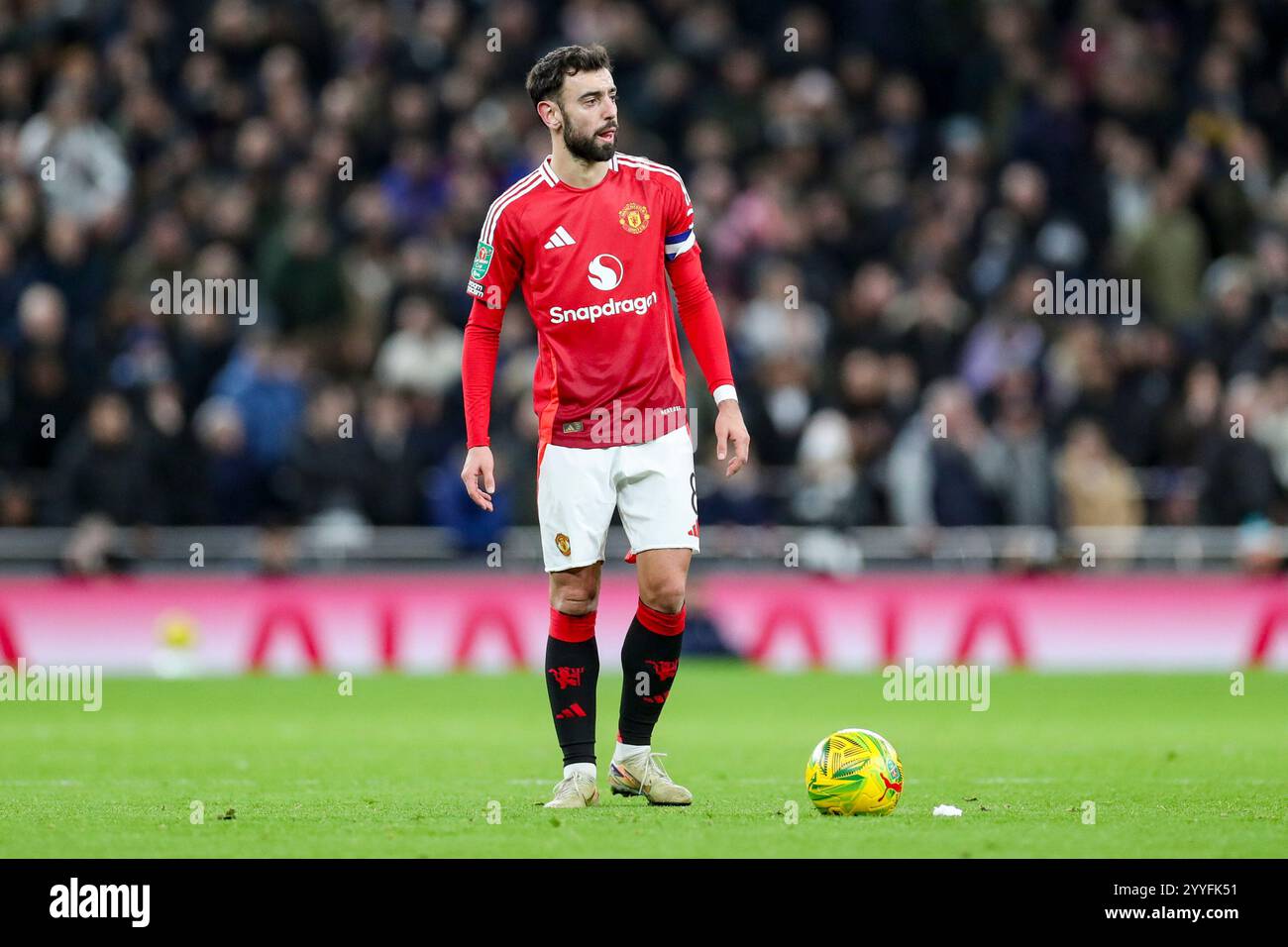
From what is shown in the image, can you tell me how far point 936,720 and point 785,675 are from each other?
3480mm

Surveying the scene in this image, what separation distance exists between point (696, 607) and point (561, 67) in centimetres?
953

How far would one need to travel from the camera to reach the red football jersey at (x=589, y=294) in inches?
360

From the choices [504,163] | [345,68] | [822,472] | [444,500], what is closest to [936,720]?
[822,472]

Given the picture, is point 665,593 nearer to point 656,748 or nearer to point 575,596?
point 575,596

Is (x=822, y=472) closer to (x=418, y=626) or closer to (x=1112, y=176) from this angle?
(x=418, y=626)

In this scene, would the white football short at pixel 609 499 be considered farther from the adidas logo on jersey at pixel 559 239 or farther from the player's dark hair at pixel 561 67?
the player's dark hair at pixel 561 67

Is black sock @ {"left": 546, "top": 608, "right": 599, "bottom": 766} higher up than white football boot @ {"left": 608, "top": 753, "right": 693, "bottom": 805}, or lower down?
higher up

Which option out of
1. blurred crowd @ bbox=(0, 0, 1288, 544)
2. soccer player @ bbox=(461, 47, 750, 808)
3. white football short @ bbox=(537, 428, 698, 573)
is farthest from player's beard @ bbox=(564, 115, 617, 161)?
blurred crowd @ bbox=(0, 0, 1288, 544)

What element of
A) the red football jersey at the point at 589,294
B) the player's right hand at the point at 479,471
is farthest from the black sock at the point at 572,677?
the red football jersey at the point at 589,294

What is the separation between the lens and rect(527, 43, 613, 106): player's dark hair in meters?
9.02

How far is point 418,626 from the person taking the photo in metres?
18.0

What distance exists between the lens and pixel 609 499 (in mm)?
9164

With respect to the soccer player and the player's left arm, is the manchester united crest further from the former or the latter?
the player's left arm
